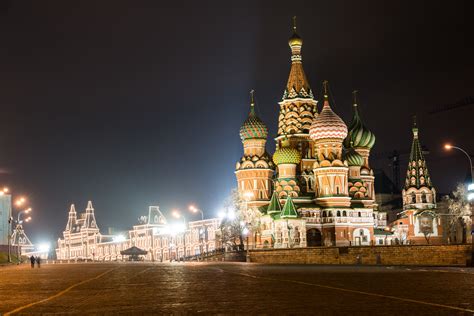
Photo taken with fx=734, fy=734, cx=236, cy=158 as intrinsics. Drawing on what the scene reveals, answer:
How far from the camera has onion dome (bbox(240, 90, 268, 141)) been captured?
101 meters

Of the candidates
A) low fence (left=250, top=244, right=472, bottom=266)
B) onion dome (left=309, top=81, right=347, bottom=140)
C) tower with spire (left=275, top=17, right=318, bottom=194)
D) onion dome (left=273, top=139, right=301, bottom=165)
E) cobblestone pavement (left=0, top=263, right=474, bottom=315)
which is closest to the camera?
cobblestone pavement (left=0, top=263, right=474, bottom=315)

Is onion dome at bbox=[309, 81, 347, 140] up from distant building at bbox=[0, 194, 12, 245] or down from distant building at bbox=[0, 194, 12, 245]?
up

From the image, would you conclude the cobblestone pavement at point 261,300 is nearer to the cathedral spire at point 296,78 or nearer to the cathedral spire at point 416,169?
the cathedral spire at point 296,78

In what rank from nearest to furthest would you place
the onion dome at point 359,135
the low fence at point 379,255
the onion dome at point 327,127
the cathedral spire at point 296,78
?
the low fence at point 379,255
the onion dome at point 327,127
the cathedral spire at point 296,78
the onion dome at point 359,135

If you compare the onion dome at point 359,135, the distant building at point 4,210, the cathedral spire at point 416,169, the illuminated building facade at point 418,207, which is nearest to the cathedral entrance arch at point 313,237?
the illuminated building facade at point 418,207

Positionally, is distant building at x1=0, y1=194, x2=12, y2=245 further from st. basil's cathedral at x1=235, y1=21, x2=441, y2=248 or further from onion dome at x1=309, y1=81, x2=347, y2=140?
onion dome at x1=309, y1=81, x2=347, y2=140

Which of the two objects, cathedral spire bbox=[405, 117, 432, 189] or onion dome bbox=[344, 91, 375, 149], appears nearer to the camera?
cathedral spire bbox=[405, 117, 432, 189]

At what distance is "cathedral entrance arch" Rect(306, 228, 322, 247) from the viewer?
306ft

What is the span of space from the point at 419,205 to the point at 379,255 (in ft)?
200

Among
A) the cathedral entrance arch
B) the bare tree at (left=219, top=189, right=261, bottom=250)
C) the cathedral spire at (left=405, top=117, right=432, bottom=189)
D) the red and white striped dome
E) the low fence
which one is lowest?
the low fence

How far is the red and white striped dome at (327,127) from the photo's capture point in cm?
9450

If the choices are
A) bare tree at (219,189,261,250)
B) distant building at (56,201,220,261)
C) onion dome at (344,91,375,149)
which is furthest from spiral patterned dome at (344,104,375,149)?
distant building at (56,201,220,261)

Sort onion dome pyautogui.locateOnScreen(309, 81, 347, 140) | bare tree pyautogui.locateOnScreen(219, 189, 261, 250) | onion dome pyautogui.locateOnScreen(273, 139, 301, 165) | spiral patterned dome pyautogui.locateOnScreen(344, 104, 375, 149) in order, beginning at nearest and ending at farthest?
bare tree pyautogui.locateOnScreen(219, 189, 261, 250) → onion dome pyautogui.locateOnScreen(309, 81, 347, 140) → onion dome pyautogui.locateOnScreen(273, 139, 301, 165) → spiral patterned dome pyautogui.locateOnScreen(344, 104, 375, 149)

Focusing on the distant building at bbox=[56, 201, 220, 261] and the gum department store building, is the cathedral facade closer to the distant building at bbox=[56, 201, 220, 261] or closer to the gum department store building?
the gum department store building
